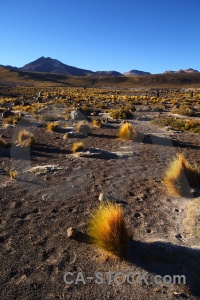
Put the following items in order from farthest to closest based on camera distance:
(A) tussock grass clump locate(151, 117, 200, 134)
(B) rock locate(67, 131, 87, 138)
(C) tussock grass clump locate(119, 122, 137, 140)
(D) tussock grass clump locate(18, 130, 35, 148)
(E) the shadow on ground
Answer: (A) tussock grass clump locate(151, 117, 200, 134)
(B) rock locate(67, 131, 87, 138)
(C) tussock grass clump locate(119, 122, 137, 140)
(D) tussock grass clump locate(18, 130, 35, 148)
(E) the shadow on ground

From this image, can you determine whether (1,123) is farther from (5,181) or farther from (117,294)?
(117,294)

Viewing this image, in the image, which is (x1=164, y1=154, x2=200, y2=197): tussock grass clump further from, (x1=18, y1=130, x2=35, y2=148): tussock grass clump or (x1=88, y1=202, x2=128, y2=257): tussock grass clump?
(x1=18, y1=130, x2=35, y2=148): tussock grass clump

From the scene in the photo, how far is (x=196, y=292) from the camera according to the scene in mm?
4102

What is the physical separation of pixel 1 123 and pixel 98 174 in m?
11.8

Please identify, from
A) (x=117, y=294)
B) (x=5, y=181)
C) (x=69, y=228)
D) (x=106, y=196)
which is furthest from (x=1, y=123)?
(x=117, y=294)

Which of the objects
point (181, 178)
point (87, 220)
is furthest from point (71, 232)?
point (181, 178)

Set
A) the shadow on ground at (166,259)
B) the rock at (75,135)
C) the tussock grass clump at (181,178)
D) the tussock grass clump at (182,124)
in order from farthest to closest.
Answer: the tussock grass clump at (182,124) → the rock at (75,135) → the tussock grass clump at (181,178) → the shadow on ground at (166,259)

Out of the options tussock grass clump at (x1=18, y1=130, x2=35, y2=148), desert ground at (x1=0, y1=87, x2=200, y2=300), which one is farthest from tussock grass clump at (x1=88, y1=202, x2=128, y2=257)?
tussock grass clump at (x1=18, y1=130, x2=35, y2=148)

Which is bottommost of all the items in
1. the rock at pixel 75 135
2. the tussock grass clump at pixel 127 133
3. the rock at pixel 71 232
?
the rock at pixel 75 135

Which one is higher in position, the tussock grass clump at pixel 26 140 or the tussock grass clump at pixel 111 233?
the tussock grass clump at pixel 111 233

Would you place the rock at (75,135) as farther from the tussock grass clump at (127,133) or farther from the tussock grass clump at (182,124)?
the tussock grass clump at (182,124)

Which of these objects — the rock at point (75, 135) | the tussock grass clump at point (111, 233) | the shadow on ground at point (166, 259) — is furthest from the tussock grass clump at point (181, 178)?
the rock at point (75, 135)

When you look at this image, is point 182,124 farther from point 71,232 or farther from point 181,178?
point 71,232

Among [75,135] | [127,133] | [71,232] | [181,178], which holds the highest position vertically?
[181,178]
